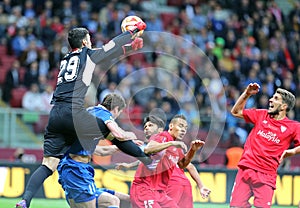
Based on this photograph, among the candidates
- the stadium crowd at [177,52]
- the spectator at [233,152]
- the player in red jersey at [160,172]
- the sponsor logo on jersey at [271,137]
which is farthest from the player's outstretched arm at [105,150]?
the spectator at [233,152]

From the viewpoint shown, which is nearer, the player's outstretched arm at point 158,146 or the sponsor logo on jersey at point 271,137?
the player's outstretched arm at point 158,146

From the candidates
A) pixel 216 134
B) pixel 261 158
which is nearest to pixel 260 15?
pixel 216 134

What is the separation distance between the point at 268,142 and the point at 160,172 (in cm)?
145

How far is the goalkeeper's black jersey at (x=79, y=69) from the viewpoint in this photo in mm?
8633

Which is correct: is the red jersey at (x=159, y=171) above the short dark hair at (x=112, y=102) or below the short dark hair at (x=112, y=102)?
below

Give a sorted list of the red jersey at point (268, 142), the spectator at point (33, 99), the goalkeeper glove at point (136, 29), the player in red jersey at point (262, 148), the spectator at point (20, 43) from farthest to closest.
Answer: the spectator at point (20, 43) → the spectator at point (33, 99) → the red jersey at point (268, 142) → the player in red jersey at point (262, 148) → the goalkeeper glove at point (136, 29)

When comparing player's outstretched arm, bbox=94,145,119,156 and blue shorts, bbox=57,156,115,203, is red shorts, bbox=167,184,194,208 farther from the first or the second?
blue shorts, bbox=57,156,115,203

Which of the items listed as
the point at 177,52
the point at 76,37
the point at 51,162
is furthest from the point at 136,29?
the point at 177,52

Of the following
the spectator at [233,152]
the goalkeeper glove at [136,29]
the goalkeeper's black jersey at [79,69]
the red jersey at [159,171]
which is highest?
the goalkeeper glove at [136,29]

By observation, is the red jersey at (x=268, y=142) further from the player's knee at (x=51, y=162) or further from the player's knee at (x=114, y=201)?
the player's knee at (x=51, y=162)

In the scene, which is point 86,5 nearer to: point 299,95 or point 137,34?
point 299,95

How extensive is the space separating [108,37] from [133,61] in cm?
99

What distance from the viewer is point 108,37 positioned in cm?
1973

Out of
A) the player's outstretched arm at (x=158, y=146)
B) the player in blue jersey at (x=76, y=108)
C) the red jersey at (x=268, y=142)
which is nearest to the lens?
the player's outstretched arm at (x=158, y=146)
